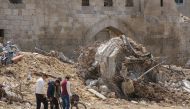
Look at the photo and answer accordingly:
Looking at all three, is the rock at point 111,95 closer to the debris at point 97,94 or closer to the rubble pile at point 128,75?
the rubble pile at point 128,75

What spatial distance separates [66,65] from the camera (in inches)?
829

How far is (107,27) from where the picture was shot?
84.0 ft

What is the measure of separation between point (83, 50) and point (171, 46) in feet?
24.0

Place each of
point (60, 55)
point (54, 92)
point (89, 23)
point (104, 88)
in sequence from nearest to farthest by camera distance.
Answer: point (54, 92), point (104, 88), point (60, 55), point (89, 23)

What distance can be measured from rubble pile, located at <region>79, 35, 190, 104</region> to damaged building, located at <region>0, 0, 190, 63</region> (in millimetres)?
4213

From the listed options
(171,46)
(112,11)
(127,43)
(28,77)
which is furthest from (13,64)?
(171,46)

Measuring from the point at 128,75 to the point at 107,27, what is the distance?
7.13m

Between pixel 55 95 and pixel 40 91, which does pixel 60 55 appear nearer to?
pixel 55 95

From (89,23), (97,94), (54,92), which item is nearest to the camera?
(54,92)

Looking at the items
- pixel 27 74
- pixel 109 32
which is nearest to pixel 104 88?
pixel 27 74

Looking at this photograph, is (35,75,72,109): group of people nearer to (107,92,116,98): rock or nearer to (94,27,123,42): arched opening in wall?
(107,92,116,98): rock

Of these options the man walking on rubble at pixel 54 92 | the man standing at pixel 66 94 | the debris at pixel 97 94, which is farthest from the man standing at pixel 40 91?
the debris at pixel 97 94

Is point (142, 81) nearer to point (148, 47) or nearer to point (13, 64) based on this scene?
point (13, 64)

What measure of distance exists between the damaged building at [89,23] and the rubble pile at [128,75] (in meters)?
4.21
